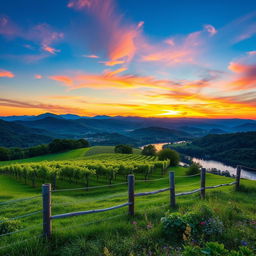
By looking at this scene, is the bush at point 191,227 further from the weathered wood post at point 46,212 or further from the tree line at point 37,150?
the tree line at point 37,150

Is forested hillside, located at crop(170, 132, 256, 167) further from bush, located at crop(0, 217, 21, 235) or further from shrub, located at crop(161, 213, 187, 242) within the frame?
bush, located at crop(0, 217, 21, 235)

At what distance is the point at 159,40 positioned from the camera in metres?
21.4

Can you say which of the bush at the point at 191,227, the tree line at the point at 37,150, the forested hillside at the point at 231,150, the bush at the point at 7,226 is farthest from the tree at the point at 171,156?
the forested hillside at the point at 231,150

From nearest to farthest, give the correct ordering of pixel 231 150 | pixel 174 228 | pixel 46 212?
1. pixel 46 212
2. pixel 174 228
3. pixel 231 150

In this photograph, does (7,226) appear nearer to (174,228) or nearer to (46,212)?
(46,212)

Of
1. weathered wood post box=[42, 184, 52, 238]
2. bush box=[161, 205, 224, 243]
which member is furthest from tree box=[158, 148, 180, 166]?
weathered wood post box=[42, 184, 52, 238]

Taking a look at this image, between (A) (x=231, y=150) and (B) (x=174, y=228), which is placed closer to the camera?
(B) (x=174, y=228)

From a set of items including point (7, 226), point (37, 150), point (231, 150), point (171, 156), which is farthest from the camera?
point (231, 150)

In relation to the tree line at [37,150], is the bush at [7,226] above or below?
above

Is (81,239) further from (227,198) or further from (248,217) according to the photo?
(227,198)

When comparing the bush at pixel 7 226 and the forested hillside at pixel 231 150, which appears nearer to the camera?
the bush at pixel 7 226

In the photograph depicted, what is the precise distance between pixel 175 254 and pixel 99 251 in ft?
6.48

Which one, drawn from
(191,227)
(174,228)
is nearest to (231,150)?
(191,227)

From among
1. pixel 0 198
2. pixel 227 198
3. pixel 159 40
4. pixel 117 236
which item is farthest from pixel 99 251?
pixel 159 40
